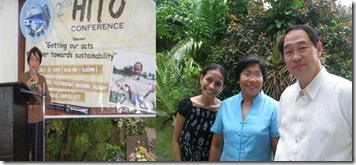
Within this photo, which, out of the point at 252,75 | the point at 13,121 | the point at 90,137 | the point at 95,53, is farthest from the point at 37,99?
the point at 252,75

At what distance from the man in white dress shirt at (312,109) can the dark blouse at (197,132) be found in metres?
0.84

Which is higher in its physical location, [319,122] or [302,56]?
[302,56]

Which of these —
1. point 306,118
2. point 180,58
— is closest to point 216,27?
point 180,58

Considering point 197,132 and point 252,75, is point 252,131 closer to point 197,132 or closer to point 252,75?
point 252,75

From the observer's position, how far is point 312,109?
1985 millimetres

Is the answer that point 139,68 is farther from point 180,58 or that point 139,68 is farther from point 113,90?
point 180,58

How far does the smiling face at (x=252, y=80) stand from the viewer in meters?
2.60

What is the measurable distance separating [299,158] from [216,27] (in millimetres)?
2344

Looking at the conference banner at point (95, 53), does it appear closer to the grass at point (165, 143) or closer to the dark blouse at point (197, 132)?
the grass at point (165, 143)

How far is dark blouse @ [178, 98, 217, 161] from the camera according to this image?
2.92 metres

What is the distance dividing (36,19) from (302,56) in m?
2.74

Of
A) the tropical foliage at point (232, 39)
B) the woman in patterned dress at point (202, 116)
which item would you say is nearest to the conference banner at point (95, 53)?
the tropical foliage at point (232, 39)

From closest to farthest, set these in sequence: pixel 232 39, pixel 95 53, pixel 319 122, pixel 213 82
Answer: pixel 319 122 < pixel 213 82 < pixel 95 53 < pixel 232 39

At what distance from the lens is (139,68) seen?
11.8 ft
